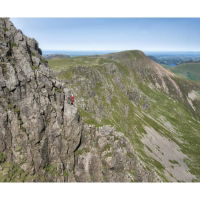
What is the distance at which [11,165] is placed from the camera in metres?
37.4

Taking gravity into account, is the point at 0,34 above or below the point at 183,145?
above

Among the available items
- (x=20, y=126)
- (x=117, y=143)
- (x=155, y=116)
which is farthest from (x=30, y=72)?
(x=155, y=116)

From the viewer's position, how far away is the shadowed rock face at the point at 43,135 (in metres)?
39.3

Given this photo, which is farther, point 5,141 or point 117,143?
point 117,143

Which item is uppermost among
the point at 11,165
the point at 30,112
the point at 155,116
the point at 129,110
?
the point at 30,112

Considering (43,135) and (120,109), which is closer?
(43,135)

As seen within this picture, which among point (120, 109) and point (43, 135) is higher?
point (43, 135)

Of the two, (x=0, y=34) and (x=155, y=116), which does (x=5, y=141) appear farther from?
(x=155, y=116)

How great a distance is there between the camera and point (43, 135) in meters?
43.1

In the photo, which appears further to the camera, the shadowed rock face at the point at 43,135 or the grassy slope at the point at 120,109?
the grassy slope at the point at 120,109

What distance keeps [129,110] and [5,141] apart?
97.5 metres

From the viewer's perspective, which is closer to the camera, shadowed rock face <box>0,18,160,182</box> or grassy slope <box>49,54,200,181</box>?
shadowed rock face <box>0,18,160,182</box>

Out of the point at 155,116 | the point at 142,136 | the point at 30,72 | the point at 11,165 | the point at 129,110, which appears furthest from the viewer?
the point at 155,116

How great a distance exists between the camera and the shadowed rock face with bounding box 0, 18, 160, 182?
39.3 meters
